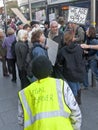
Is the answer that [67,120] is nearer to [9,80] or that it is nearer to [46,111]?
[46,111]

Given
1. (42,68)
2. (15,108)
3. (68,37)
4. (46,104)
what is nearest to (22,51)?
(15,108)

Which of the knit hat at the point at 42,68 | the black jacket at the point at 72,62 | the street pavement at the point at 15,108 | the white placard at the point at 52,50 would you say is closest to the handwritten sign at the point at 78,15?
the street pavement at the point at 15,108

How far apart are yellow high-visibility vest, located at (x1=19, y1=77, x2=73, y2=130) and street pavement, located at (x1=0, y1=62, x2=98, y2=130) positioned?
2585 millimetres

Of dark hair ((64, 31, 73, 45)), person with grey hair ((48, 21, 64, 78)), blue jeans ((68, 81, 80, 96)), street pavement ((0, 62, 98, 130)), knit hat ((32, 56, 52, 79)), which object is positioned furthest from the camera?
person with grey hair ((48, 21, 64, 78))

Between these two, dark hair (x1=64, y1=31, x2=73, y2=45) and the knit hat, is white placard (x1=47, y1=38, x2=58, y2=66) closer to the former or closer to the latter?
dark hair (x1=64, y1=31, x2=73, y2=45)

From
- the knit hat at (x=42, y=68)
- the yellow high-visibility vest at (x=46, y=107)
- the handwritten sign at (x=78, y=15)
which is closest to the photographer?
the yellow high-visibility vest at (x=46, y=107)

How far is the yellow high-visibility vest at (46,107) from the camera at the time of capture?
2627mm

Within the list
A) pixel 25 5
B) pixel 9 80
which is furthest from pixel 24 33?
pixel 25 5

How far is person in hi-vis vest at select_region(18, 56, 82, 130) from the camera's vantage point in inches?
104

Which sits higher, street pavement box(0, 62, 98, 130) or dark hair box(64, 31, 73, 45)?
dark hair box(64, 31, 73, 45)

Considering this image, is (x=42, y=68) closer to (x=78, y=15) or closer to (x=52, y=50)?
(x=52, y=50)

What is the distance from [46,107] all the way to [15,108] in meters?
3.95

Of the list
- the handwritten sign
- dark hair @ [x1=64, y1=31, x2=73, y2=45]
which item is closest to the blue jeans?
dark hair @ [x1=64, y1=31, x2=73, y2=45]

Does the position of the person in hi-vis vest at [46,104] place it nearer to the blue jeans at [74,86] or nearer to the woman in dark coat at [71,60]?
the woman in dark coat at [71,60]
